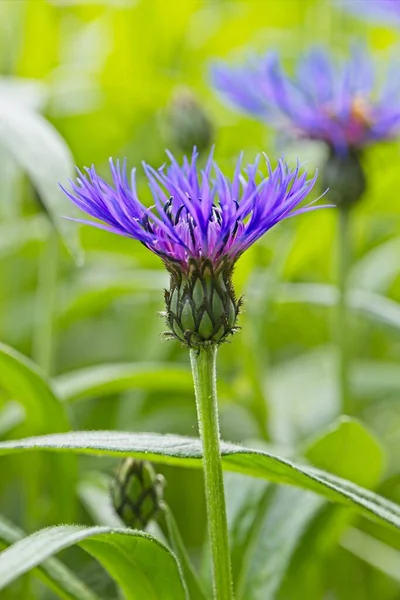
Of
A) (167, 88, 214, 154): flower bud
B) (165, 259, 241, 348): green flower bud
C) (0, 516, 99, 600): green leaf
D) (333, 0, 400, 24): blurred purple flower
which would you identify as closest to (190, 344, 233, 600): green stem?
(165, 259, 241, 348): green flower bud

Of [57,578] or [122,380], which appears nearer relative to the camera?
[57,578]

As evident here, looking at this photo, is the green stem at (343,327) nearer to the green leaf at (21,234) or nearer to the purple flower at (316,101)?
the purple flower at (316,101)

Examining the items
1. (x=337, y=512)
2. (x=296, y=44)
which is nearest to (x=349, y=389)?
(x=337, y=512)

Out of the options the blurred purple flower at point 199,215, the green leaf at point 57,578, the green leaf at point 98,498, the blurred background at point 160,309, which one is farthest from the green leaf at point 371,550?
the blurred purple flower at point 199,215

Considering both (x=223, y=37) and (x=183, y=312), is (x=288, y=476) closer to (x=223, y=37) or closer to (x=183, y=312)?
(x=183, y=312)

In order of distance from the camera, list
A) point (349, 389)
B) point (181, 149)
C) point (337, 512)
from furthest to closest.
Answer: point (181, 149), point (349, 389), point (337, 512)

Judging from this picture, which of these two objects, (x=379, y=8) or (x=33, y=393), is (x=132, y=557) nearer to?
(x=33, y=393)

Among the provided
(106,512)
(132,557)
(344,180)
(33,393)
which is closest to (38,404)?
(33,393)
